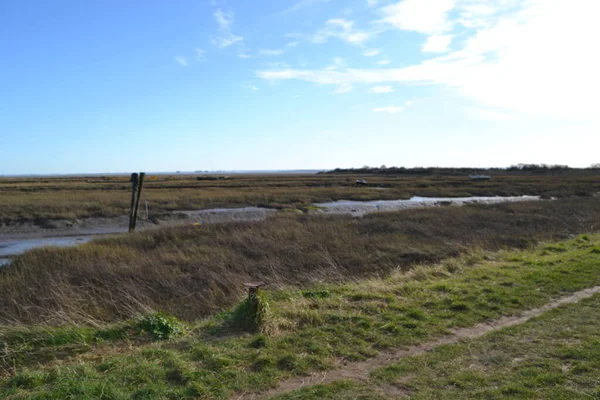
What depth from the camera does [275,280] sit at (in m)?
11.3

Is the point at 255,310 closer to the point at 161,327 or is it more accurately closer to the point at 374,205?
the point at 161,327

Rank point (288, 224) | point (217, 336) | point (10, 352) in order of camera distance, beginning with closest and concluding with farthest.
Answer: point (10, 352) < point (217, 336) < point (288, 224)

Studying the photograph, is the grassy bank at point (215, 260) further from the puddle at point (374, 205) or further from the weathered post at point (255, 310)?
the puddle at point (374, 205)

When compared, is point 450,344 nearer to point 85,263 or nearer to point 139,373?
point 139,373

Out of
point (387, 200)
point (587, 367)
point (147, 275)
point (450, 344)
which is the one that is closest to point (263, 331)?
point (450, 344)

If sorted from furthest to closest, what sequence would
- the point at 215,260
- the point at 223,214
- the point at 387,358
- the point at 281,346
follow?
the point at 223,214, the point at 215,260, the point at 281,346, the point at 387,358

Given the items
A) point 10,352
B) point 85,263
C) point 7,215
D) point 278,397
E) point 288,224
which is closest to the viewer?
point 278,397

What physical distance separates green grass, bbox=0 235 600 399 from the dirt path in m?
0.13

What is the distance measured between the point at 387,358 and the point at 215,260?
8639 mm

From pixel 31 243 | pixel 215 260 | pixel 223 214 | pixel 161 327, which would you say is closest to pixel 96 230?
pixel 31 243

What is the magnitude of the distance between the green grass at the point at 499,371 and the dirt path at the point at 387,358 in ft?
0.52

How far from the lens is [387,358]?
528 cm

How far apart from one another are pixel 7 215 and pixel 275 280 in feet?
85.2

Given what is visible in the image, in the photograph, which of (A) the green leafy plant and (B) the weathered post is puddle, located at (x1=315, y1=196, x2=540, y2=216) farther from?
(A) the green leafy plant
